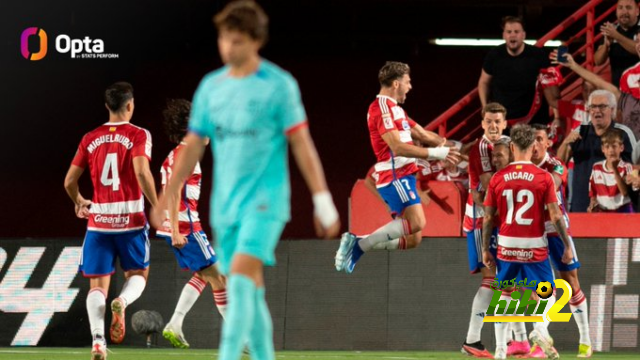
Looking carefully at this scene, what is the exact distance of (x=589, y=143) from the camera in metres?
12.1

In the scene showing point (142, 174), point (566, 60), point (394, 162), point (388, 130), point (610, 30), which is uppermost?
point (610, 30)

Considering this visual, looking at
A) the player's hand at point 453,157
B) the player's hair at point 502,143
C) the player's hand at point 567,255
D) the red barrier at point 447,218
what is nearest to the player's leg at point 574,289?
the player's hand at point 567,255

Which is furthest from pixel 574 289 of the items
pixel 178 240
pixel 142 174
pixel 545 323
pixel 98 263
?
pixel 98 263

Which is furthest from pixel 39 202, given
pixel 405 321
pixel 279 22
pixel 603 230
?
pixel 603 230

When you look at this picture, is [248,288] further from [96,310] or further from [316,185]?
[96,310]

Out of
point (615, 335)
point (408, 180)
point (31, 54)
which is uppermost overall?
point (31, 54)

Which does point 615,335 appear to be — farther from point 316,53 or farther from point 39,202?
point 39,202

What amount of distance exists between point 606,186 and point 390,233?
289 cm

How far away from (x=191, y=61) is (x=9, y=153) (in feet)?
10.5

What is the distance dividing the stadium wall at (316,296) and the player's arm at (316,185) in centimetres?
609

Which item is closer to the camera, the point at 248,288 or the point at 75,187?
the point at 248,288

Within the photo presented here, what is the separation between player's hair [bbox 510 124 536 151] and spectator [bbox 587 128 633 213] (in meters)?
2.65

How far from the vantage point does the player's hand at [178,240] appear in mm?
9295

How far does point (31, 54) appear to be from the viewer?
18203mm
